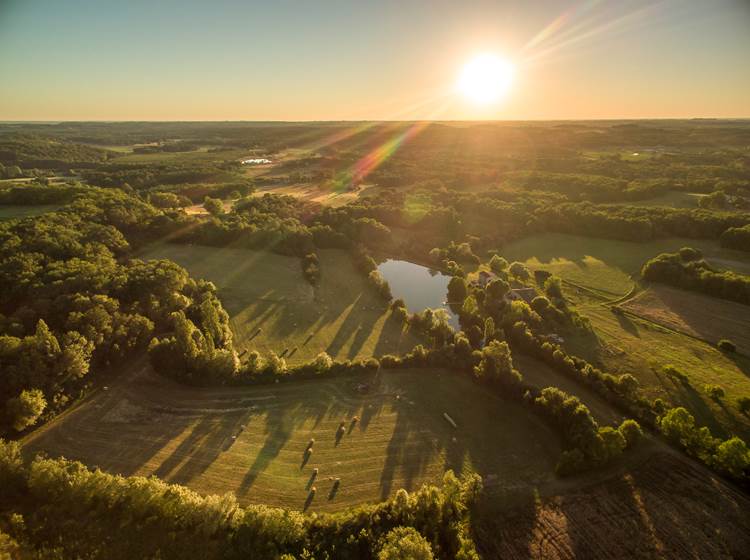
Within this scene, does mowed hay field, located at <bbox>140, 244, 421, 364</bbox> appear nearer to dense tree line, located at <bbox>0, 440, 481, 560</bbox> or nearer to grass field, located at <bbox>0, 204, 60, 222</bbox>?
dense tree line, located at <bbox>0, 440, 481, 560</bbox>

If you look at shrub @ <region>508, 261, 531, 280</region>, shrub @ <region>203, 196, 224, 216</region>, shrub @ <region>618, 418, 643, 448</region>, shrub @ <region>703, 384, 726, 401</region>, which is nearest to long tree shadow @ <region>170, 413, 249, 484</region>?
shrub @ <region>618, 418, 643, 448</region>

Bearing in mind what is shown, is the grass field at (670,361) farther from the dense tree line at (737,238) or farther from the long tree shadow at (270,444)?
the long tree shadow at (270,444)

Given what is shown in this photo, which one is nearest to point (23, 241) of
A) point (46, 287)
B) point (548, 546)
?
point (46, 287)

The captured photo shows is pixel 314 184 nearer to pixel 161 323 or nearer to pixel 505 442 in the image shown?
pixel 161 323

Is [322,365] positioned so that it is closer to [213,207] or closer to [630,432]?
[630,432]

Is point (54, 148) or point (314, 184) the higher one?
point (54, 148)
